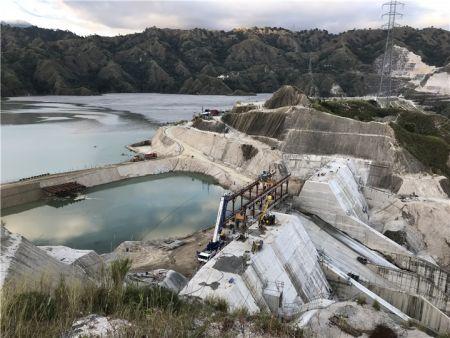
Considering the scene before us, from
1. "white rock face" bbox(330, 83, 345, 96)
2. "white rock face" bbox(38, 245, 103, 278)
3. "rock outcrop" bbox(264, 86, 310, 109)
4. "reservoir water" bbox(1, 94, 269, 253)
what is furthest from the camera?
"white rock face" bbox(330, 83, 345, 96)

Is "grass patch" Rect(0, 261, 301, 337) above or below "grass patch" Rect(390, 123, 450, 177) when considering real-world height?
above

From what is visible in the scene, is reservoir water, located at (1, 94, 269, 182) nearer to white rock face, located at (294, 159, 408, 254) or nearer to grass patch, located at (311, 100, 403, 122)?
grass patch, located at (311, 100, 403, 122)

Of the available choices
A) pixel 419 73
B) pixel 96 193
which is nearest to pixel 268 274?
pixel 96 193

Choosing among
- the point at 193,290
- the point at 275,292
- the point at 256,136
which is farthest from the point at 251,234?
the point at 256,136

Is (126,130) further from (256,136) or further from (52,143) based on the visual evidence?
(256,136)

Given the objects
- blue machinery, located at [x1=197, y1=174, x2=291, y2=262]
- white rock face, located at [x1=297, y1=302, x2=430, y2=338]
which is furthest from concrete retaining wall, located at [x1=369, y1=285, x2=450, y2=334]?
white rock face, located at [x1=297, y1=302, x2=430, y2=338]
